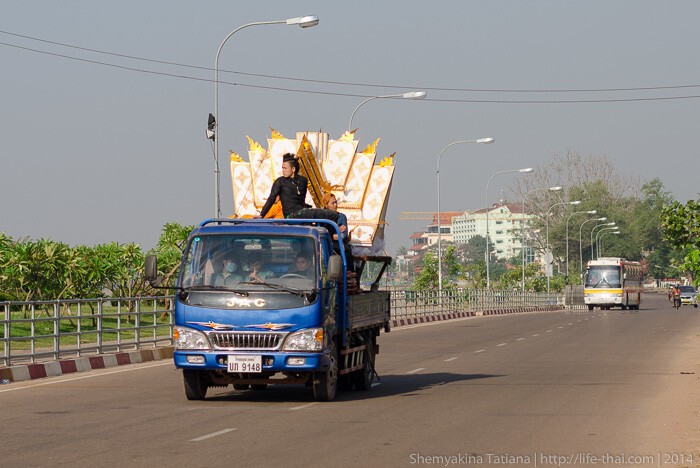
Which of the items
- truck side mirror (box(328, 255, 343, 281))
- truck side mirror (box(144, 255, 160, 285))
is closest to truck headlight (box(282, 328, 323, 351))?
truck side mirror (box(328, 255, 343, 281))

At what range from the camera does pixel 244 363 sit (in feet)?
50.0

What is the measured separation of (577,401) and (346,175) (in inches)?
777

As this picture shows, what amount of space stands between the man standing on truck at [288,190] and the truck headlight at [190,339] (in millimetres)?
2524

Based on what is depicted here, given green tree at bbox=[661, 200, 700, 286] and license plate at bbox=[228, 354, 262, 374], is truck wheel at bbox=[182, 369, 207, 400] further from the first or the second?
green tree at bbox=[661, 200, 700, 286]

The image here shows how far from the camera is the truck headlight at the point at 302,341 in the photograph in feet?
50.0

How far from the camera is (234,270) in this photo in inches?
619

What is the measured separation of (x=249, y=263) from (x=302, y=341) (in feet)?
4.05

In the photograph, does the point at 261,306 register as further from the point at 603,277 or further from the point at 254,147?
the point at 603,277

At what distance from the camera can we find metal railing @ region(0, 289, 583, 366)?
73.1 feet

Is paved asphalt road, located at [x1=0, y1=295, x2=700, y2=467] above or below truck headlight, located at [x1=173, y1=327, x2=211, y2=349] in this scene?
below

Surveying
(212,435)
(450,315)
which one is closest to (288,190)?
(212,435)

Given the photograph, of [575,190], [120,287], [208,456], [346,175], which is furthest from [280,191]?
[575,190]

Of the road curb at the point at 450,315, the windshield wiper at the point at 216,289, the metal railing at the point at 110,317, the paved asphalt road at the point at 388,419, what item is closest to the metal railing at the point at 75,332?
the metal railing at the point at 110,317

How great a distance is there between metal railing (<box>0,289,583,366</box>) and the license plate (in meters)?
6.37
